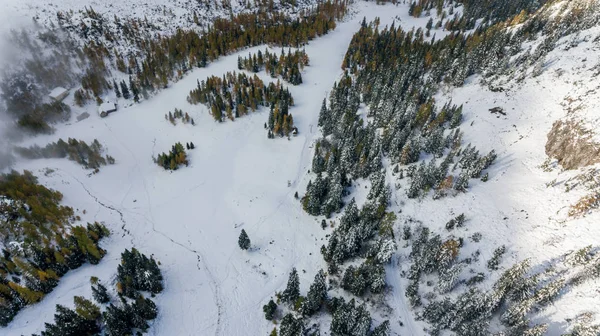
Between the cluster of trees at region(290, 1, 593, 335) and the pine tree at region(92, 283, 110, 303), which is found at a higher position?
the cluster of trees at region(290, 1, 593, 335)

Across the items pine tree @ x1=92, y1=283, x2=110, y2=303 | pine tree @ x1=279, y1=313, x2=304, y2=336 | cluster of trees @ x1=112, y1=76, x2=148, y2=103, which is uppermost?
cluster of trees @ x1=112, y1=76, x2=148, y2=103

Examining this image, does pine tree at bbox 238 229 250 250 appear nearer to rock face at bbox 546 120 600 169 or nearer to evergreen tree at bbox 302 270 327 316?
evergreen tree at bbox 302 270 327 316

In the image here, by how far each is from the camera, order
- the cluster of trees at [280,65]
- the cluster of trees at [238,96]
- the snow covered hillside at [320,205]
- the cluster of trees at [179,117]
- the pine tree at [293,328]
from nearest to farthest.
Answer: the pine tree at [293,328]
the snow covered hillside at [320,205]
the cluster of trees at [179,117]
the cluster of trees at [238,96]
the cluster of trees at [280,65]

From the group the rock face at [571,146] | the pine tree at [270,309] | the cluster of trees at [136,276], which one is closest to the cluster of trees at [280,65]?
the rock face at [571,146]

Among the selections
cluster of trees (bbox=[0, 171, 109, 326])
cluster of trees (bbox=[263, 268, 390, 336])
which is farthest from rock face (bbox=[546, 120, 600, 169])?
cluster of trees (bbox=[0, 171, 109, 326])

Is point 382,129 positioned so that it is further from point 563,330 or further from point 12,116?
point 12,116

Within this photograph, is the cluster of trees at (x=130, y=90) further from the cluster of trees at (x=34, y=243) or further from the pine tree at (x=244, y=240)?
the pine tree at (x=244, y=240)
